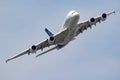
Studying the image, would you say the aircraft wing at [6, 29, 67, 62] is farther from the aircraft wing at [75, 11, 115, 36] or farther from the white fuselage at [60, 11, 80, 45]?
the aircraft wing at [75, 11, 115, 36]

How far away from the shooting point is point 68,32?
8019 cm

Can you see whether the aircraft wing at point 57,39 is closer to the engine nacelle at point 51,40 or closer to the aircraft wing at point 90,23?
the engine nacelle at point 51,40

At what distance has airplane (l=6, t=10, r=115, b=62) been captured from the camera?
3127 inches

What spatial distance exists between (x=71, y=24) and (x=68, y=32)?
4.96 ft

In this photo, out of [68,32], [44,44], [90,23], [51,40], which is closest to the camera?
[68,32]

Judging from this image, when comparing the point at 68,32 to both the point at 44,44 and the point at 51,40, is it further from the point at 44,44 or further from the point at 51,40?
the point at 44,44

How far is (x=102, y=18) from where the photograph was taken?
82.2 metres

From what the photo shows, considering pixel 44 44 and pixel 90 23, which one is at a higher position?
pixel 44 44

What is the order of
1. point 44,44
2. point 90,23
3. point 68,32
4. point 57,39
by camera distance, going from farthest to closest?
point 44,44 < point 90,23 < point 57,39 < point 68,32

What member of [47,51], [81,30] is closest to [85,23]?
[81,30]

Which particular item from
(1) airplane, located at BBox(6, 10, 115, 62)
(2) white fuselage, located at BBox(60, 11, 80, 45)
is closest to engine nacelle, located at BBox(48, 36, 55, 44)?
(1) airplane, located at BBox(6, 10, 115, 62)

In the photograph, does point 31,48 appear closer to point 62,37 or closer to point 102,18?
point 62,37

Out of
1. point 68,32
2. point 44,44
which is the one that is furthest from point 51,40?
point 68,32

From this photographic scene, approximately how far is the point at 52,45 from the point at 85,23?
19.9ft
